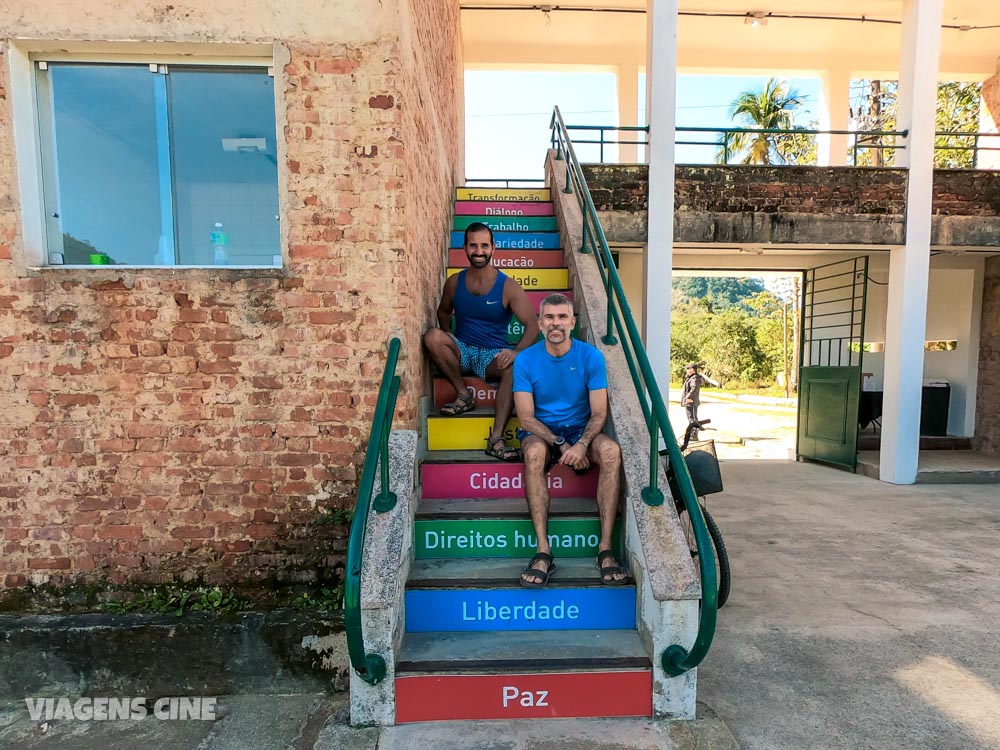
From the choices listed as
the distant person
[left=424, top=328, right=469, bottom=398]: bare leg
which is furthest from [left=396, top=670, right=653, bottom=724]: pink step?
the distant person

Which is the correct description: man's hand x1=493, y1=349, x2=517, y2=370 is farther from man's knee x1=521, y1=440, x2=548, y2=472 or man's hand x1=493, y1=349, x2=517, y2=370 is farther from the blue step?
the blue step

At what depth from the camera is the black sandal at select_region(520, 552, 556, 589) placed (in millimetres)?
2754

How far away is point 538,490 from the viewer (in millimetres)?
2949

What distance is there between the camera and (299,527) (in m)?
3.16

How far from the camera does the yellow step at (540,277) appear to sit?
5121 mm

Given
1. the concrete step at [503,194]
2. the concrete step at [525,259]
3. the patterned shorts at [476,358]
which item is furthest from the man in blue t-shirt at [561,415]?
the concrete step at [503,194]

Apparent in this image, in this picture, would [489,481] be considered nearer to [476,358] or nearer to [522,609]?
[522,609]

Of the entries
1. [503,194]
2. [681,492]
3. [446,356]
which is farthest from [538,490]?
[503,194]

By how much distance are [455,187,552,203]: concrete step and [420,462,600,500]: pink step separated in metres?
4.29

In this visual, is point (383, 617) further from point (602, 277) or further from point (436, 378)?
point (602, 277)

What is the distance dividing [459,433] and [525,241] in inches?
108

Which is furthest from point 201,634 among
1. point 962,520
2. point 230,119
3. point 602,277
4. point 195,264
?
point 962,520

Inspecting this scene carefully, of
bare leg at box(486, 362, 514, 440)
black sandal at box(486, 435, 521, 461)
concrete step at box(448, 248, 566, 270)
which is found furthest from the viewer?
concrete step at box(448, 248, 566, 270)

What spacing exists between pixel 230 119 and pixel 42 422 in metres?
2.01
